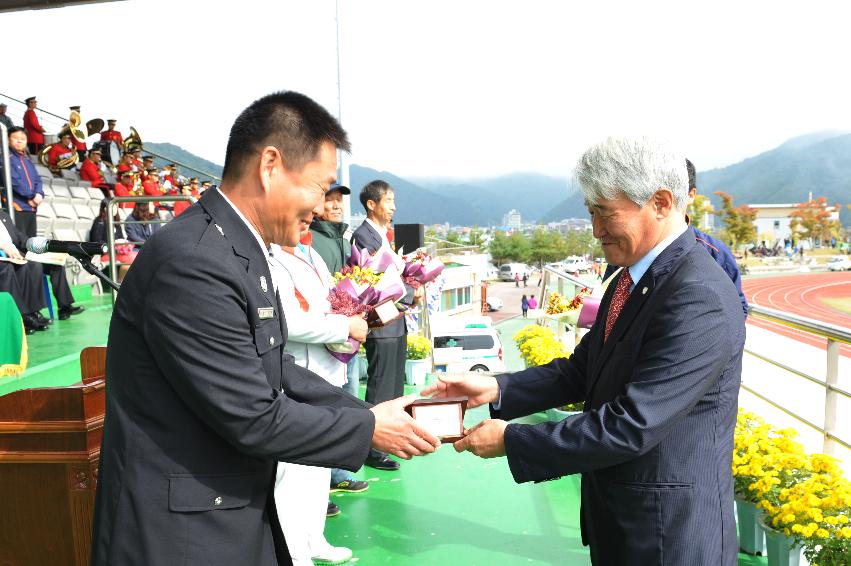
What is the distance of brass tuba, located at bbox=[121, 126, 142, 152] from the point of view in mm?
18903

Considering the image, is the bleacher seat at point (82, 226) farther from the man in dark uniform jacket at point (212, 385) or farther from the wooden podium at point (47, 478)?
the man in dark uniform jacket at point (212, 385)

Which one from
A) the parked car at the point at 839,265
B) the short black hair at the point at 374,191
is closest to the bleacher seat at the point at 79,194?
the short black hair at the point at 374,191

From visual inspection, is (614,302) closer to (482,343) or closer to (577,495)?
(577,495)

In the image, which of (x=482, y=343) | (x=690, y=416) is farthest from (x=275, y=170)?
(x=482, y=343)

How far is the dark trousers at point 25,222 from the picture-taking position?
26.4ft

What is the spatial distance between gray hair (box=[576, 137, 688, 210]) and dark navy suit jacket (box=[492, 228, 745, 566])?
15 centimetres

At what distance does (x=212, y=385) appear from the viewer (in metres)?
1.39

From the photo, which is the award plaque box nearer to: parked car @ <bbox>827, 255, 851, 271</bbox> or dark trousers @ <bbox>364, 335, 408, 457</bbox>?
dark trousers @ <bbox>364, 335, 408, 457</bbox>

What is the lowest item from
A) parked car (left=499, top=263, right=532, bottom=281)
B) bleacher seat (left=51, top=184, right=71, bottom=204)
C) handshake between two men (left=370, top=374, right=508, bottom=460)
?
parked car (left=499, top=263, right=532, bottom=281)

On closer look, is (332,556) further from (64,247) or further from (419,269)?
(419,269)

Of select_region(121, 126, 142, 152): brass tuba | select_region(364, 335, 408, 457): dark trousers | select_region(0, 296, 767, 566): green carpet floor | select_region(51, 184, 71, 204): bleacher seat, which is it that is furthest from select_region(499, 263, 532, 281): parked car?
select_region(0, 296, 767, 566): green carpet floor

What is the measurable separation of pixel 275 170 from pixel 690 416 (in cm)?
119

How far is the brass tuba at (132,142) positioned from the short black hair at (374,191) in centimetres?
1610

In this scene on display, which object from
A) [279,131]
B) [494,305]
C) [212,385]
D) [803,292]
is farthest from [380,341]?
[803,292]
